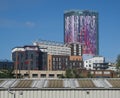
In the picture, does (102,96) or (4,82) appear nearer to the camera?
(102,96)

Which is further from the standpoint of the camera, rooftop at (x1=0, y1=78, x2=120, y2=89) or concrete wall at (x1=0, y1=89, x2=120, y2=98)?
rooftop at (x1=0, y1=78, x2=120, y2=89)

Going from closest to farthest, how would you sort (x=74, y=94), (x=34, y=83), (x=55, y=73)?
(x=74, y=94), (x=34, y=83), (x=55, y=73)

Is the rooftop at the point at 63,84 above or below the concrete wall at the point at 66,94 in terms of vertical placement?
above

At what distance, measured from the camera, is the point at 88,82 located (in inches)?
1258

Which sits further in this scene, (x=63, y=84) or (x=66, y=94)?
(x=63, y=84)

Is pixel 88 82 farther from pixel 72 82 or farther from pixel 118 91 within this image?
pixel 118 91

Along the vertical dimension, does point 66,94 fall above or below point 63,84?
below

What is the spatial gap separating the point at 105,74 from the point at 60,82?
134877 millimetres

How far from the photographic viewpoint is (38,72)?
191 m

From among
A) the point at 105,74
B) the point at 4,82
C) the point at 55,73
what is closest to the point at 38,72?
the point at 55,73

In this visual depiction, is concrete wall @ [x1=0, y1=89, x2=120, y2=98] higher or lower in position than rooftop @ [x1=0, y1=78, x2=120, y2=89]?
lower

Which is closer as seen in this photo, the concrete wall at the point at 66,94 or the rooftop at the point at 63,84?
the concrete wall at the point at 66,94

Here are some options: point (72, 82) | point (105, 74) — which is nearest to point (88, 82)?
point (72, 82)

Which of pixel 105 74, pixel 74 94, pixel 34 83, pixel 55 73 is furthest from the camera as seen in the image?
pixel 55 73
